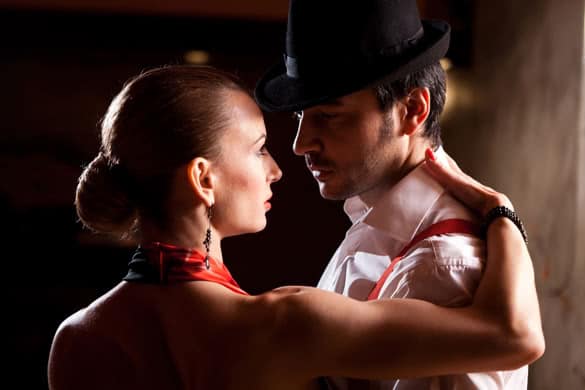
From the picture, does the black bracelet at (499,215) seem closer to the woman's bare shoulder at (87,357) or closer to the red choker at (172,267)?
the red choker at (172,267)

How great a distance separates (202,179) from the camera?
3.77 feet

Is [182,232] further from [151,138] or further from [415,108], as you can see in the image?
[415,108]

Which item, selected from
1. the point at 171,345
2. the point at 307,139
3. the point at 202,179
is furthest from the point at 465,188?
the point at 171,345

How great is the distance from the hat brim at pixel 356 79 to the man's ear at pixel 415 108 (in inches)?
2.4

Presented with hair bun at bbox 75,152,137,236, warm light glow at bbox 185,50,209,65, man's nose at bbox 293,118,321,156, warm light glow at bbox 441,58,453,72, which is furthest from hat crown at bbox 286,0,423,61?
warm light glow at bbox 185,50,209,65

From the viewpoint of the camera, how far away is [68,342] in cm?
115

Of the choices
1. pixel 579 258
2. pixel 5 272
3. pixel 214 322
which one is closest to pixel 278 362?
pixel 214 322

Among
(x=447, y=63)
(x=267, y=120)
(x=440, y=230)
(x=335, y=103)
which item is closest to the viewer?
(x=440, y=230)

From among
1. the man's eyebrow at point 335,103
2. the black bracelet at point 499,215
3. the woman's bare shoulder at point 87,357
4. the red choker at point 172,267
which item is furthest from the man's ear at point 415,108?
the woman's bare shoulder at point 87,357

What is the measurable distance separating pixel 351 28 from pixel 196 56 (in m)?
2.15

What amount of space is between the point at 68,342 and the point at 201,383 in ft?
0.78

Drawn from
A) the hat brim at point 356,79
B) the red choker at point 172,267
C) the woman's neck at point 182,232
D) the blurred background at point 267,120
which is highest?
the hat brim at point 356,79

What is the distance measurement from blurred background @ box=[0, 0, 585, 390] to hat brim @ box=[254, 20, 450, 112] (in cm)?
77

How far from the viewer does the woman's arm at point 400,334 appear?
1.05m
